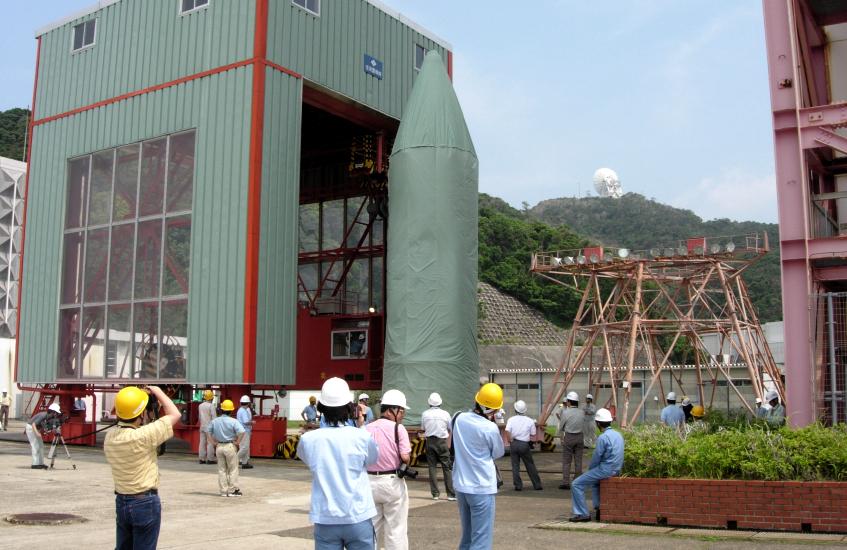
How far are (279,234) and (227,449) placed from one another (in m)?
10.4

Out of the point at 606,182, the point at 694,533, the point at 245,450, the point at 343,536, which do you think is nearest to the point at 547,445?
the point at 245,450

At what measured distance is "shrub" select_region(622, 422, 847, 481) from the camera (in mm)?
11602

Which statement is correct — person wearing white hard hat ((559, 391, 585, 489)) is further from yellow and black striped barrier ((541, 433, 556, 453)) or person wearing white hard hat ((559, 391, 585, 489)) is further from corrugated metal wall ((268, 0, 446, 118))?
corrugated metal wall ((268, 0, 446, 118))

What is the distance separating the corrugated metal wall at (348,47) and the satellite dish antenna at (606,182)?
380ft

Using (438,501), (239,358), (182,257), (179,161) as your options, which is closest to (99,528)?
(438,501)

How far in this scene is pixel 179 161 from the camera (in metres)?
27.1

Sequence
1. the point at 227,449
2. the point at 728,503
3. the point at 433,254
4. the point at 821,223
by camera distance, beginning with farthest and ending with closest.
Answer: the point at 433,254, the point at 821,223, the point at 227,449, the point at 728,503

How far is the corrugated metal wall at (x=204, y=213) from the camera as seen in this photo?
25000mm

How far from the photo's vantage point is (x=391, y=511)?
8562 mm

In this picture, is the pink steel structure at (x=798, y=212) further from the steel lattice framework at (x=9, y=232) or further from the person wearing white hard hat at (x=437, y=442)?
the steel lattice framework at (x=9, y=232)

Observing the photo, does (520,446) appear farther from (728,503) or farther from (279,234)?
(279,234)

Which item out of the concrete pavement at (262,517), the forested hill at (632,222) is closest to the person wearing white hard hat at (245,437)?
the concrete pavement at (262,517)

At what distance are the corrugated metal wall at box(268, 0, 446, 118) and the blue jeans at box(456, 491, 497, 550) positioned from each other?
19.9m

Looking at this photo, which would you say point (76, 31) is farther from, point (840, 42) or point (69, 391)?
point (840, 42)
